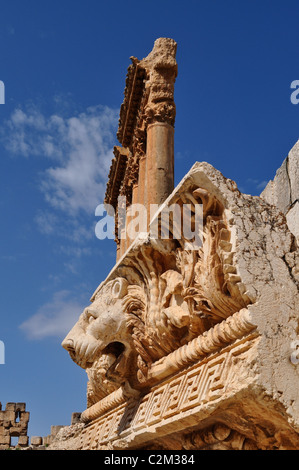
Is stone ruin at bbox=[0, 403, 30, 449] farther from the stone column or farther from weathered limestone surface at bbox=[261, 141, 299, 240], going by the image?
weathered limestone surface at bbox=[261, 141, 299, 240]

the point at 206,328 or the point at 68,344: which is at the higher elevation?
the point at 68,344

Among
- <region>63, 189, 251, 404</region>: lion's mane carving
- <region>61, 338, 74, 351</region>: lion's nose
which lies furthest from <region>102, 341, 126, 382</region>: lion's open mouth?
<region>61, 338, 74, 351</region>: lion's nose

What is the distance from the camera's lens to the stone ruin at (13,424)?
24.6 meters

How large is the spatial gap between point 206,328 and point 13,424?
23.6 m

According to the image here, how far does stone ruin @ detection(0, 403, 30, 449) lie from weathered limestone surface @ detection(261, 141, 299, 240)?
22.5 meters

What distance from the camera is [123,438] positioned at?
4637 mm

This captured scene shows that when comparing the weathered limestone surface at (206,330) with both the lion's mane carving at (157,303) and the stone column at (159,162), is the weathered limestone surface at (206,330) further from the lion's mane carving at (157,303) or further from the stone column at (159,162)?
the stone column at (159,162)

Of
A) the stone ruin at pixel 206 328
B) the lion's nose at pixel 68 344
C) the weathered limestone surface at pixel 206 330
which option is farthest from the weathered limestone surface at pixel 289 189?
the lion's nose at pixel 68 344

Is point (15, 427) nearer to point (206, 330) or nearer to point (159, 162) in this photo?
point (159, 162)

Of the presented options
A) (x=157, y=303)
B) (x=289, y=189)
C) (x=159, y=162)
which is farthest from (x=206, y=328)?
(x=159, y=162)

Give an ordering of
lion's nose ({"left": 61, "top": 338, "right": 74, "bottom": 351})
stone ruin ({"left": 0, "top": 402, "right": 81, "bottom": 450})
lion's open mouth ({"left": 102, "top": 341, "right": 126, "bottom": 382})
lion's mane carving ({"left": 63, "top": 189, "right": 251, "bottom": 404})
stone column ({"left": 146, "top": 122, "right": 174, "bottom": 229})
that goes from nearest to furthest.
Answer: lion's mane carving ({"left": 63, "top": 189, "right": 251, "bottom": 404}) < lion's nose ({"left": 61, "top": 338, "right": 74, "bottom": 351}) < lion's open mouth ({"left": 102, "top": 341, "right": 126, "bottom": 382}) < stone column ({"left": 146, "top": 122, "right": 174, "bottom": 229}) < stone ruin ({"left": 0, "top": 402, "right": 81, "bottom": 450})

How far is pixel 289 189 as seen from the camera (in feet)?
15.6

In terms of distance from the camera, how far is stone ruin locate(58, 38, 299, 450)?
3129 millimetres
